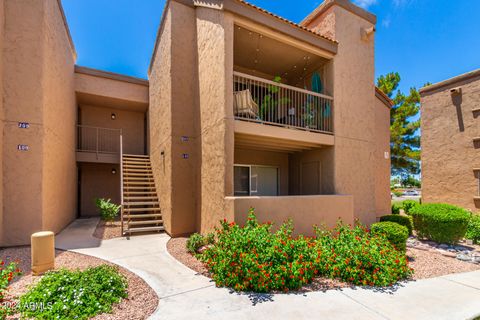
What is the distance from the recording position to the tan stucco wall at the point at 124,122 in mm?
14477

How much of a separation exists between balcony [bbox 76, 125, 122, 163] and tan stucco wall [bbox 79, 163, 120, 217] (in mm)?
1010

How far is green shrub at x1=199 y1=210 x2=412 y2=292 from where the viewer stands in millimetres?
4578

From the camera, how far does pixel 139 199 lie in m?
10.9

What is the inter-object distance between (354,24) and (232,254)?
10054mm

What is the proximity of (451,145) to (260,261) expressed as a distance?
14.0 meters

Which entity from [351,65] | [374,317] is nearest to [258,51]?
[351,65]

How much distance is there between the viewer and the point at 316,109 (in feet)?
30.1

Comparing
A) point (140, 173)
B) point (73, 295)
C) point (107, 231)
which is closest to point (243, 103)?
point (73, 295)

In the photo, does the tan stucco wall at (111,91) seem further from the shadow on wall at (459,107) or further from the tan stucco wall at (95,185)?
the shadow on wall at (459,107)

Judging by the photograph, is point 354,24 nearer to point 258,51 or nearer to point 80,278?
point 258,51

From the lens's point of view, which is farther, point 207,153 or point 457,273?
point 207,153

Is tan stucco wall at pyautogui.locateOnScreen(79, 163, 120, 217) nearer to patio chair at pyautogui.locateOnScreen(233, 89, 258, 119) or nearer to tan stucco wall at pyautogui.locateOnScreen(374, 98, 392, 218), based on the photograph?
patio chair at pyautogui.locateOnScreen(233, 89, 258, 119)

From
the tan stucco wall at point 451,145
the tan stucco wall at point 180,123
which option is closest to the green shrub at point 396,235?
the tan stucco wall at point 180,123

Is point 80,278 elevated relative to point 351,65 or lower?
lower
